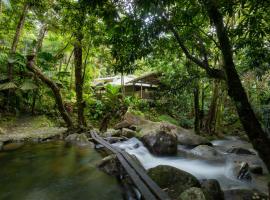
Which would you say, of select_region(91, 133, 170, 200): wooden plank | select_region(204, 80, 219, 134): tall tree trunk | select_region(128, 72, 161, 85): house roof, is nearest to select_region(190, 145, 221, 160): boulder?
select_region(91, 133, 170, 200): wooden plank

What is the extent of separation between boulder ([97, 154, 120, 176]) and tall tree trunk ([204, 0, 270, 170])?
3209 millimetres

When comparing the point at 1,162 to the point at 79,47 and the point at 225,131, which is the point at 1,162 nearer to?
the point at 79,47

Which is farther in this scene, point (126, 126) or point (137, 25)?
point (126, 126)

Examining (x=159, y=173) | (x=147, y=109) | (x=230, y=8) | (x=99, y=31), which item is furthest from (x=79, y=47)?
(x=147, y=109)

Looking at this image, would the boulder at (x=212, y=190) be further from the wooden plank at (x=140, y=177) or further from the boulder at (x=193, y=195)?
the wooden plank at (x=140, y=177)

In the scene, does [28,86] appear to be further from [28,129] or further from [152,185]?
[152,185]

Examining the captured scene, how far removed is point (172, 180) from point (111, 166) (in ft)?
6.25

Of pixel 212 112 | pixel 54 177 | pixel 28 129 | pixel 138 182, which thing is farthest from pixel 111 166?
pixel 212 112

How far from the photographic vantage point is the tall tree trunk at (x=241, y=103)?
337cm

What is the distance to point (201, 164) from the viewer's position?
739cm

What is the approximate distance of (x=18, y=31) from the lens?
12203mm

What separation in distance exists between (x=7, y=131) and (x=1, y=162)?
15.6 feet

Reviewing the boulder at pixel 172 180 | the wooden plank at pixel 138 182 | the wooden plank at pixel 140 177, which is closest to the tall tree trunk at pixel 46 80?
the wooden plank at pixel 140 177

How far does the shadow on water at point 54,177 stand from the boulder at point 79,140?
1.05 m
